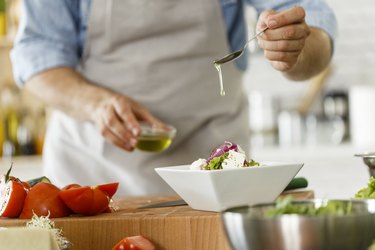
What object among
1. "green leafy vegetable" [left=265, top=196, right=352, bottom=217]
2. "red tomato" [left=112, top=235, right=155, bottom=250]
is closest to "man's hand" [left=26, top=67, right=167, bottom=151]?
"red tomato" [left=112, top=235, right=155, bottom=250]

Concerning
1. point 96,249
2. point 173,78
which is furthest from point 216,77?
point 96,249

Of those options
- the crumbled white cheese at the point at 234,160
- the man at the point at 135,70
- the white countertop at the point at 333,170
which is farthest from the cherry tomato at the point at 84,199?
the white countertop at the point at 333,170

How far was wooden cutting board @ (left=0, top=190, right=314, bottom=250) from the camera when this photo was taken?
115cm

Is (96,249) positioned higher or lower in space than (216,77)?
lower

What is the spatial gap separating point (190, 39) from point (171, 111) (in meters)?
0.19

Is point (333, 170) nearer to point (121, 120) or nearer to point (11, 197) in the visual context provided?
point (121, 120)

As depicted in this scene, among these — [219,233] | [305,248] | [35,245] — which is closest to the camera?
[305,248]

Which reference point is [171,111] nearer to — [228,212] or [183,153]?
[183,153]

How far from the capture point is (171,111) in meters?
1.99

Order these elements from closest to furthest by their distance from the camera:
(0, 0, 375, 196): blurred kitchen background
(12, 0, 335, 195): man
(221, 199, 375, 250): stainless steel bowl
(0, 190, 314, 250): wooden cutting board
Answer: (221, 199, 375, 250): stainless steel bowl → (0, 190, 314, 250): wooden cutting board → (12, 0, 335, 195): man → (0, 0, 375, 196): blurred kitchen background

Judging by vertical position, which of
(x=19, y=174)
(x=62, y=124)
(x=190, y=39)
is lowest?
(x=19, y=174)

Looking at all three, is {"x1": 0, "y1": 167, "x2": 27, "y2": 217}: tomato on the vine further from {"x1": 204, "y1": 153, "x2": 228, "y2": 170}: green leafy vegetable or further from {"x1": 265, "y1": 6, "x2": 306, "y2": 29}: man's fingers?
{"x1": 265, "y1": 6, "x2": 306, "y2": 29}: man's fingers

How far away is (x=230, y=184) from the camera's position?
3.86 ft

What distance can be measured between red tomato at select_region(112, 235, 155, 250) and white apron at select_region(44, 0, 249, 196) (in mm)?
847
